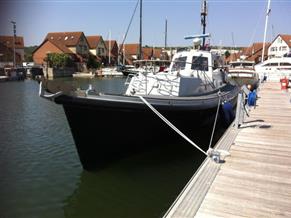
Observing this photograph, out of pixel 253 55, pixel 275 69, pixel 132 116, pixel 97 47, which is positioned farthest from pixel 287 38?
pixel 132 116

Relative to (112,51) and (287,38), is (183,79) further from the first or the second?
(112,51)

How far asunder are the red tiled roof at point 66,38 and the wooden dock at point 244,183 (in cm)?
6503

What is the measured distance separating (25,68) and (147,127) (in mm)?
51600

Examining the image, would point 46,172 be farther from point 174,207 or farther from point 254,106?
point 254,106

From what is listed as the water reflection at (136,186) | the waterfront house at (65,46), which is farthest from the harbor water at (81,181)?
the waterfront house at (65,46)

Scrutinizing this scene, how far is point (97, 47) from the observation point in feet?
251

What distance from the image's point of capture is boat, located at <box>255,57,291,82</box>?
33466mm

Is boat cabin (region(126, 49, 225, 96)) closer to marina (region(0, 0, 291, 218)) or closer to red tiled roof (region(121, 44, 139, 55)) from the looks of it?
marina (region(0, 0, 291, 218))

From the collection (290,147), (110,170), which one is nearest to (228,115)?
(290,147)

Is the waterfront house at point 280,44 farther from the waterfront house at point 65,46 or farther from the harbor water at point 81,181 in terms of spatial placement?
the harbor water at point 81,181

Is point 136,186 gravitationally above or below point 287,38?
below

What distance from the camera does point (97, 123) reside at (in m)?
7.88

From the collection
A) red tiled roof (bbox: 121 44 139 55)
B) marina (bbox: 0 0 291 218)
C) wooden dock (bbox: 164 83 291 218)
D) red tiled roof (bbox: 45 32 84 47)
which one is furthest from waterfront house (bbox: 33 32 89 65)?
wooden dock (bbox: 164 83 291 218)

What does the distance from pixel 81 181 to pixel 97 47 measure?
71.3 m
